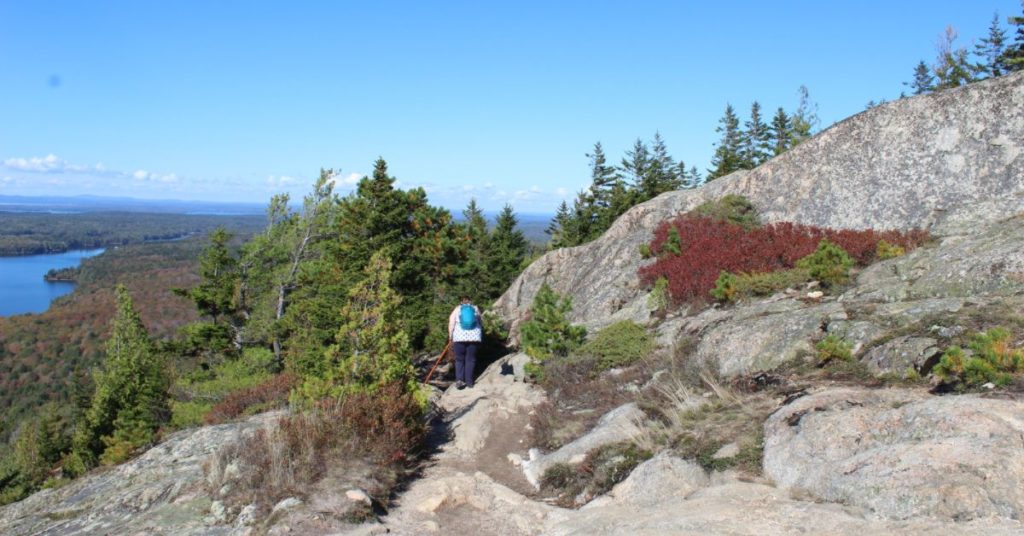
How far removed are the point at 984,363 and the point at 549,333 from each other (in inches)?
302

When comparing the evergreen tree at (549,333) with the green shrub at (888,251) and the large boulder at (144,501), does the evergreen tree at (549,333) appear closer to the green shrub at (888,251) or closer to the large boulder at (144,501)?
the large boulder at (144,501)

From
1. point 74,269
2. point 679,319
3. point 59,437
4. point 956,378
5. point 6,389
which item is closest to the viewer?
point 956,378

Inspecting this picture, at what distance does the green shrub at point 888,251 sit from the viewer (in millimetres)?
12914

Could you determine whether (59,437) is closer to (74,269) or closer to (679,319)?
(679,319)

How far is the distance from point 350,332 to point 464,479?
2617 mm

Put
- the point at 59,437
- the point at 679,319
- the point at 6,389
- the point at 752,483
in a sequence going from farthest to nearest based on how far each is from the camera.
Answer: the point at 6,389, the point at 59,437, the point at 679,319, the point at 752,483

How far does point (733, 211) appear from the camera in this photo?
58.5 feet

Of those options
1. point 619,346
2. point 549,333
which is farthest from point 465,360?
point 619,346

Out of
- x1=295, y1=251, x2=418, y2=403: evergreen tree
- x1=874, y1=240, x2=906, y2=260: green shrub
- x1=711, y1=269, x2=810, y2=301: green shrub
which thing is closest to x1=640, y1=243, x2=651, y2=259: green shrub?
x1=711, y1=269, x2=810, y2=301: green shrub

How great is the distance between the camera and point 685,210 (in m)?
19.9

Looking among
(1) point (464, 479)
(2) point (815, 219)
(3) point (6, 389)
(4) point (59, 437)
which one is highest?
(2) point (815, 219)

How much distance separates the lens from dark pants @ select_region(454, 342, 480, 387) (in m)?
12.8

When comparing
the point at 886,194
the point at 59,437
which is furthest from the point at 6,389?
the point at 886,194

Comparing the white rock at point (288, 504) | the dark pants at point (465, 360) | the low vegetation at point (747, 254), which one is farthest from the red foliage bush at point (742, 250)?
the white rock at point (288, 504)
